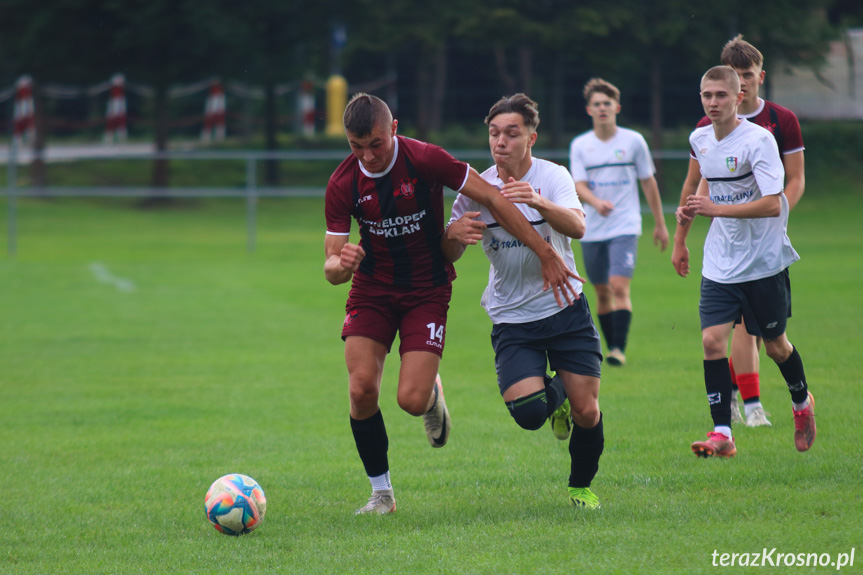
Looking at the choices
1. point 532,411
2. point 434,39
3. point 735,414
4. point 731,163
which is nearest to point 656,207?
point 735,414

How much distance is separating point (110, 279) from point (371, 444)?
1299 cm

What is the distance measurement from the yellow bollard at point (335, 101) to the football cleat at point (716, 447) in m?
30.7

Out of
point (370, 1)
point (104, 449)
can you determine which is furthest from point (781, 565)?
point (370, 1)

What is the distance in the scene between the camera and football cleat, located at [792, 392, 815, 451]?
19.0 feet

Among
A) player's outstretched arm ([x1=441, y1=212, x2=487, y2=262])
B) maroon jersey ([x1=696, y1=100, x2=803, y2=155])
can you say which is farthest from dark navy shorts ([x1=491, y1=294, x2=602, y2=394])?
maroon jersey ([x1=696, y1=100, x2=803, y2=155])

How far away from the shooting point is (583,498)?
4.95 m

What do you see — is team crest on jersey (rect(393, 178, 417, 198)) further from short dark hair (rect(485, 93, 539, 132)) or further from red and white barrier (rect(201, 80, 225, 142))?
red and white barrier (rect(201, 80, 225, 142))

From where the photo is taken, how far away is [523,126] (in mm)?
4891

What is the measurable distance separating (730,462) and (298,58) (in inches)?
1098

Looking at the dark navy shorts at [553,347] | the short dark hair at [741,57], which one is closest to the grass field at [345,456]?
the dark navy shorts at [553,347]

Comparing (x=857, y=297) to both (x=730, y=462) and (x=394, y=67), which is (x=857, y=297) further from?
(x=394, y=67)

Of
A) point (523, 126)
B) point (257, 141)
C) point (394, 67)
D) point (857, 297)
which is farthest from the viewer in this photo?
point (394, 67)

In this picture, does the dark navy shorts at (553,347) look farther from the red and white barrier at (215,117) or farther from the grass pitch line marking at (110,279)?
the red and white barrier at (215,117)

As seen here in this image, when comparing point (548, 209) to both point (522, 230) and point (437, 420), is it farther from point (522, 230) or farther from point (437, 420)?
point (437, 420)
